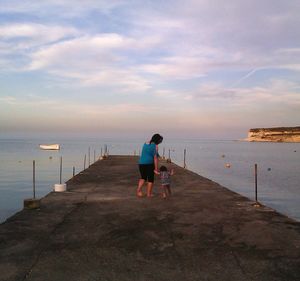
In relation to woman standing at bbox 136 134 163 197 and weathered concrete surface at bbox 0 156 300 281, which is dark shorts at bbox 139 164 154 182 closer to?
woman standing at bbox 136 134 163 197

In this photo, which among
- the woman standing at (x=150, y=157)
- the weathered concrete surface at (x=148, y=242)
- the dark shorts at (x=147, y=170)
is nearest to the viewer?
the weathered concrete surface at (x=148, y=242)

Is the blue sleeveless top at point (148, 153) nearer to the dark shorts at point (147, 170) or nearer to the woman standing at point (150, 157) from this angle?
the woman standing at point (150, 157)

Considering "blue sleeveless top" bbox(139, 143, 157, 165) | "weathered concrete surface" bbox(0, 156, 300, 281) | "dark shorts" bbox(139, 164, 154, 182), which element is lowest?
"weathered concrete surface" bbox(0, 156, 300, 281)

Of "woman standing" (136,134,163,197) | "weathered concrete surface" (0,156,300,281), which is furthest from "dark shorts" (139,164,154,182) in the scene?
"weathered concrete surface" (0,156,300,281)

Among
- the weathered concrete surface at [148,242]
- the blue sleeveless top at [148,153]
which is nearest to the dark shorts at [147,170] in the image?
the blue sleeveless top at [148,153]

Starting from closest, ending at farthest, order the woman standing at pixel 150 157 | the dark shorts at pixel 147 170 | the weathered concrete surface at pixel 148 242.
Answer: the weathered concrete surface at pixel 148 242, the woman standing at pixel 150 157, the dark shorts at pixel 147 170

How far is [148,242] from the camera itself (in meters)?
7.10

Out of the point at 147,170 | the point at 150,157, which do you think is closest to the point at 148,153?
the point at 150,157

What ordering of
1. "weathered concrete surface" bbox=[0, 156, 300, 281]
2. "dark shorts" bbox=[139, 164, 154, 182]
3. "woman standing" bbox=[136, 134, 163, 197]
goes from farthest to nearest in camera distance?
"dark shorts" bbox=[139, 164, 154, 182] < "woman standing" bbox=[136, 134, 163, 197] < "weathered concrete surface" bbox=[0, 156, 300, 281]

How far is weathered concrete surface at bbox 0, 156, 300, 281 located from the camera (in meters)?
→ 5.54

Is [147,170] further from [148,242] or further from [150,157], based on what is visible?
[148,242]

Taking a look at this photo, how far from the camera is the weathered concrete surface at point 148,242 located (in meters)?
5.54

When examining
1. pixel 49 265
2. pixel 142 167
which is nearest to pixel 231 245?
pixel 49 265

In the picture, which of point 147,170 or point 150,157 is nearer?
point 150,157
